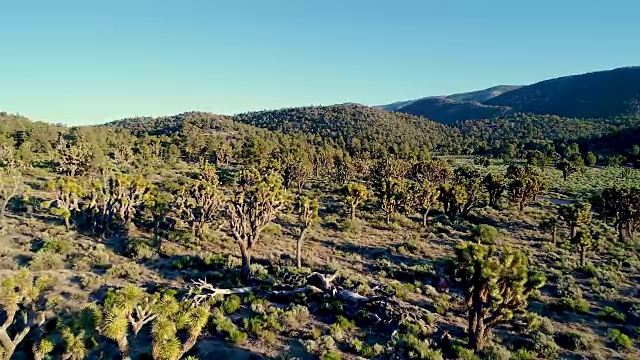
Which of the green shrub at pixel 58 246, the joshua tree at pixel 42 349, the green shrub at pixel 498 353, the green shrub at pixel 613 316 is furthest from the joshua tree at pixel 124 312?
the green shrub at pixel 613 316

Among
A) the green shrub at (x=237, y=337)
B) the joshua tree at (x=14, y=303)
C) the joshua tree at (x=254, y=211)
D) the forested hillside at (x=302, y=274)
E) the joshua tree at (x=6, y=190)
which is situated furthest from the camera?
the joshua tree at (x=6, y=190)

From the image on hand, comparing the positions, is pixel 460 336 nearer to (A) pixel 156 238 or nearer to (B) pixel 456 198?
(A) pixel 156 238

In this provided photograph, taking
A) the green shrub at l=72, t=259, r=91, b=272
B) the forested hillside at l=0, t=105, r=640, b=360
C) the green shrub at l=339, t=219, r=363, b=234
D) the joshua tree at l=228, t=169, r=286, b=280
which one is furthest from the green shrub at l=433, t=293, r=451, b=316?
the green shrub at l=72, t=259, r=91, b=272

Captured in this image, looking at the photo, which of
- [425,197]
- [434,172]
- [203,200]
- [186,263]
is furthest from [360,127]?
[186,263]

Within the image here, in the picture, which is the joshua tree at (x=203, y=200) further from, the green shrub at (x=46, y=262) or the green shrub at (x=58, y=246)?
the green shrub at (x=46, y=262)

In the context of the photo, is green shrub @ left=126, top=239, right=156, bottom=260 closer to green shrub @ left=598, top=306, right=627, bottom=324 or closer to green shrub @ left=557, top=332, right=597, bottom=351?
green shrub @ left=557, top=332, right=597, bottom=351

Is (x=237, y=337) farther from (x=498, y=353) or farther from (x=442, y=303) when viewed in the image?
(x=442, y=303)
